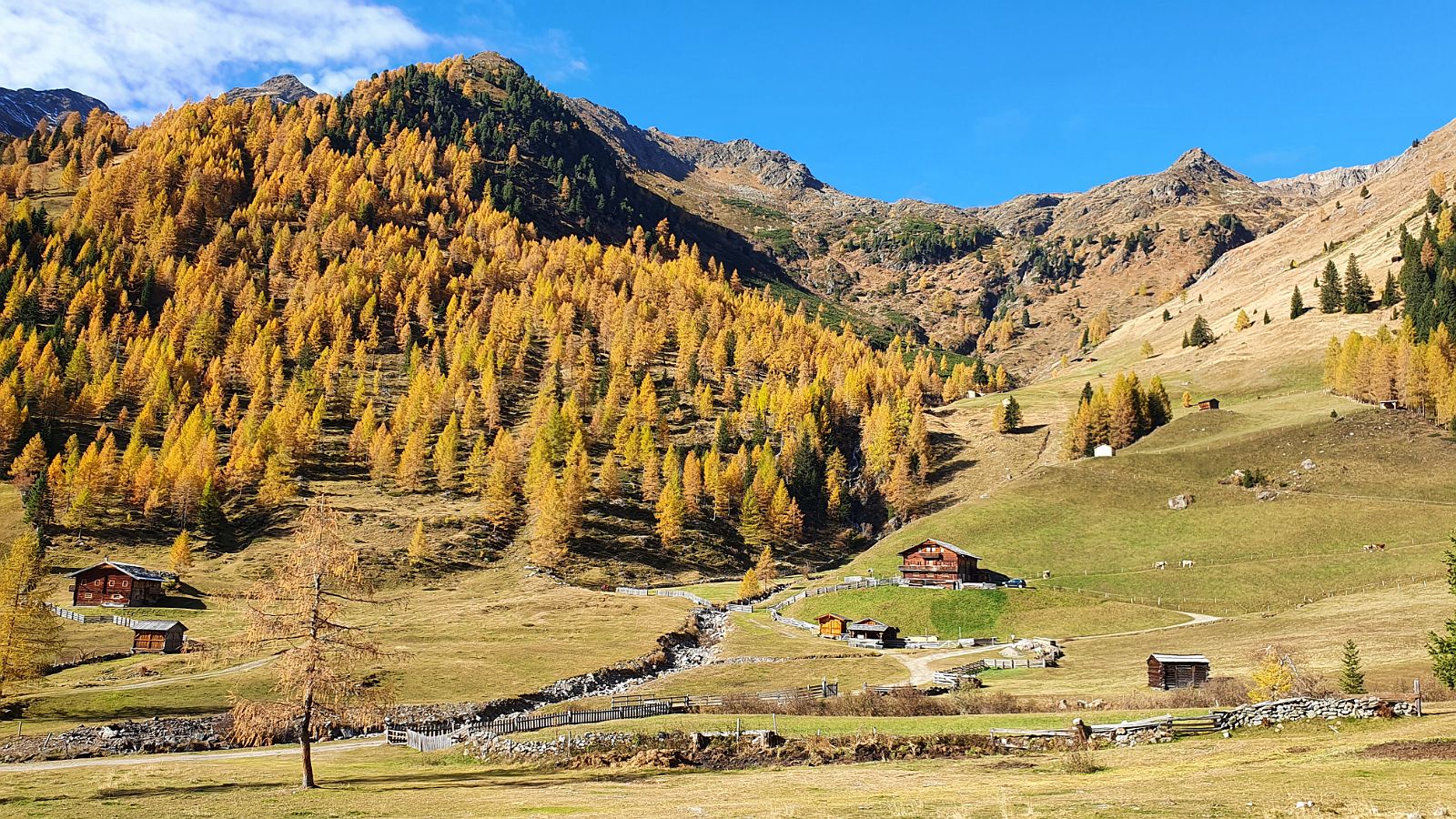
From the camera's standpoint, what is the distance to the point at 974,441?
182 m

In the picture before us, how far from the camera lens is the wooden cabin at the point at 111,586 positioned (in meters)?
102

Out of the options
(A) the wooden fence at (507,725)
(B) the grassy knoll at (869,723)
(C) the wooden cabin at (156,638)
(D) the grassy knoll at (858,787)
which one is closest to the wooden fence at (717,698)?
(A) the wooden fence at (507,725)

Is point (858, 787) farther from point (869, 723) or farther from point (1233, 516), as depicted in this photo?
point (1233, 516)

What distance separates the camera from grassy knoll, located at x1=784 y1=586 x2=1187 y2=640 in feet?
291

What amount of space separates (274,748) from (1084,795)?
4826cm

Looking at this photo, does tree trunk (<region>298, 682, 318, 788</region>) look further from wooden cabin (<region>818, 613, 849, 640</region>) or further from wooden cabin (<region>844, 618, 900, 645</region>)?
wooden cabin (<region>818, 613, 849, 640</region>)

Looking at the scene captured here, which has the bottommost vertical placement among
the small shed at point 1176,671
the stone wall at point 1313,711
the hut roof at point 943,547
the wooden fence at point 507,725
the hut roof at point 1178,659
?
the wooden fence at point 507,725

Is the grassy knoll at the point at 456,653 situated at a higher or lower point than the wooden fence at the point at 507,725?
higher

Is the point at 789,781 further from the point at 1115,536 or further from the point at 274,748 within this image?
the point at 1115,536

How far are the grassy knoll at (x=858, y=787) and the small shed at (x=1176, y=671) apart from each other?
2271cm

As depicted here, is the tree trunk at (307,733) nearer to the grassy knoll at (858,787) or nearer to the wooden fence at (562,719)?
the grassy knoll at (858,787)

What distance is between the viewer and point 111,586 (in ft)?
335

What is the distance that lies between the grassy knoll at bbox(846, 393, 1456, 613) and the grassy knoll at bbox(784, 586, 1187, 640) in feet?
22.8

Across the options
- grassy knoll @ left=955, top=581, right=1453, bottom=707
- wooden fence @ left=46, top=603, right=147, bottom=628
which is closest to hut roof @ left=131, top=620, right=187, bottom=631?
wooden fence @ left=46, top=603, right=147, bottom=628
